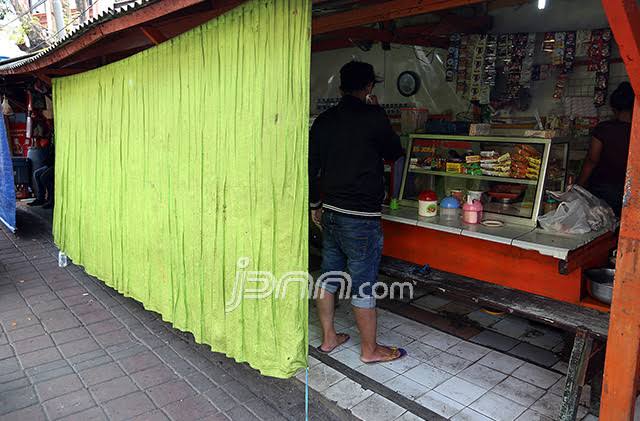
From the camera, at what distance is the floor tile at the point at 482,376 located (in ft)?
11.2

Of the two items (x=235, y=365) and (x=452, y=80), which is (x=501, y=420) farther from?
(x=452, y=80)

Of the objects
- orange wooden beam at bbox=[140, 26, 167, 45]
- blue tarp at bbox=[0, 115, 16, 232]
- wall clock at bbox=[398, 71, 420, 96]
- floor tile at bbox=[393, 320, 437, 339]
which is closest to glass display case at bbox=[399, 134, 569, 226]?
floor tile at bbox=[393, 320, 437, 339]

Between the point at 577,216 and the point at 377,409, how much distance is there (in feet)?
6.78

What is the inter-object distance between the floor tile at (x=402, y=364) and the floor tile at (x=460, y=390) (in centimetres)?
31

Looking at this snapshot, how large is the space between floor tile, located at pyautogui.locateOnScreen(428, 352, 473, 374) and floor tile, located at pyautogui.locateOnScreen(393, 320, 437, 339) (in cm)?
40

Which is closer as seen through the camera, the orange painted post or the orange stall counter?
the orange painted post

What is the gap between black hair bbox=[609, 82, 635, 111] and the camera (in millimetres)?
3844

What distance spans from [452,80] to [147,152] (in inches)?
160

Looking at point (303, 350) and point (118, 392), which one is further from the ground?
point (303, 350)

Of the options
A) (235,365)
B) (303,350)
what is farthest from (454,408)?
(235,365)

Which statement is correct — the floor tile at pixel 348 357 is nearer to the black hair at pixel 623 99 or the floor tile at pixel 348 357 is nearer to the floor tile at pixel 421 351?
the floor tile at pixel 421 351

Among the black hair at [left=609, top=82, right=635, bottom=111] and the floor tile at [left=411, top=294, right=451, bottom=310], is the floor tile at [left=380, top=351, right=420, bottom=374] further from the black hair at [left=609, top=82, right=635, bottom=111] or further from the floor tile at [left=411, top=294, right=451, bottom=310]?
the black hair at [left=609, top=82, right=635, bottom=111]

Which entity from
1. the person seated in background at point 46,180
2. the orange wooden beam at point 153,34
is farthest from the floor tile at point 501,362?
the person seated in background at point 46,180

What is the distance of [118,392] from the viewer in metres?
3.46
